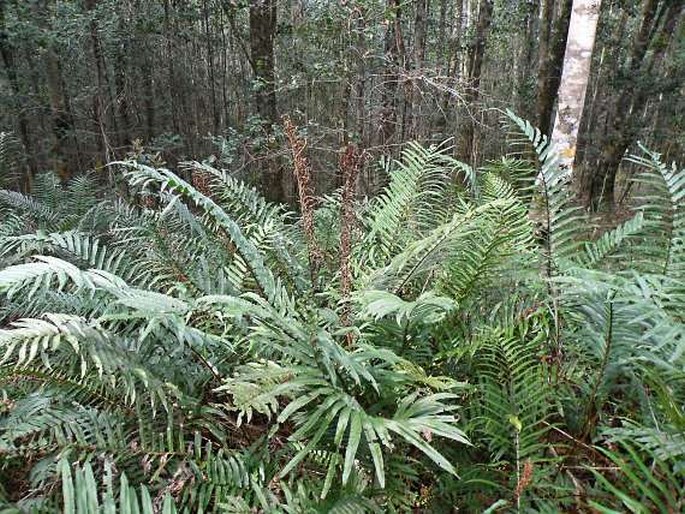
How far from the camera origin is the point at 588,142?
11.5m

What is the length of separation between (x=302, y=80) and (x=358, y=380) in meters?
5.69

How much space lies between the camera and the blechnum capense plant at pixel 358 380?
1.41m

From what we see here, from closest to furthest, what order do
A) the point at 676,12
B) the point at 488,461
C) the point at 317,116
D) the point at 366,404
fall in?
1. the point at 366,404
2. the point at 488,461
3. the point at 676,12
4. the point at 317,116

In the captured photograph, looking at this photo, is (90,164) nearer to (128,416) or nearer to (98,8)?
(98,8)

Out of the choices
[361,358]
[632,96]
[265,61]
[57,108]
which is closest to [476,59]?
[265,61]

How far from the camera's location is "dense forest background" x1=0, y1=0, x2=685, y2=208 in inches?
236

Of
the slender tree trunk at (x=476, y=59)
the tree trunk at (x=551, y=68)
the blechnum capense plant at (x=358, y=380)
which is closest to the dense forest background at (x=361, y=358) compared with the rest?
the blechnum capense plant at (x=358, y=380)

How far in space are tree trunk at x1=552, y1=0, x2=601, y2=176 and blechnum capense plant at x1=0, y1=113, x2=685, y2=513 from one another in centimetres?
149

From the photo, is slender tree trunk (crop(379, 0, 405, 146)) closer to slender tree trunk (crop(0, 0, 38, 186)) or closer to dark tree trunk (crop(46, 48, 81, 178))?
dark tree trunk (crop(46, 48, 81, 178))

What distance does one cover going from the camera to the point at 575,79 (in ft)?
12.0

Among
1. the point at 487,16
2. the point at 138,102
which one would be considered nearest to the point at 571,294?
the point at 487,16

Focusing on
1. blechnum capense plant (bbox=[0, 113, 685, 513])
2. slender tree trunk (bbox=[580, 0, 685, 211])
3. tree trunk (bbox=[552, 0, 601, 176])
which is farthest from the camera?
slender tree trunk (bbox=[580, 0, 685, 211])

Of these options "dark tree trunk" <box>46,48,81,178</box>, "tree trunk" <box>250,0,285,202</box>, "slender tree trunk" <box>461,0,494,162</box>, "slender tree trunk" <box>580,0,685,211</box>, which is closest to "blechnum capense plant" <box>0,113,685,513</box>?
"tree trunk" <box>250,0,285,202</box>

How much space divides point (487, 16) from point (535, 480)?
767 centimetres
